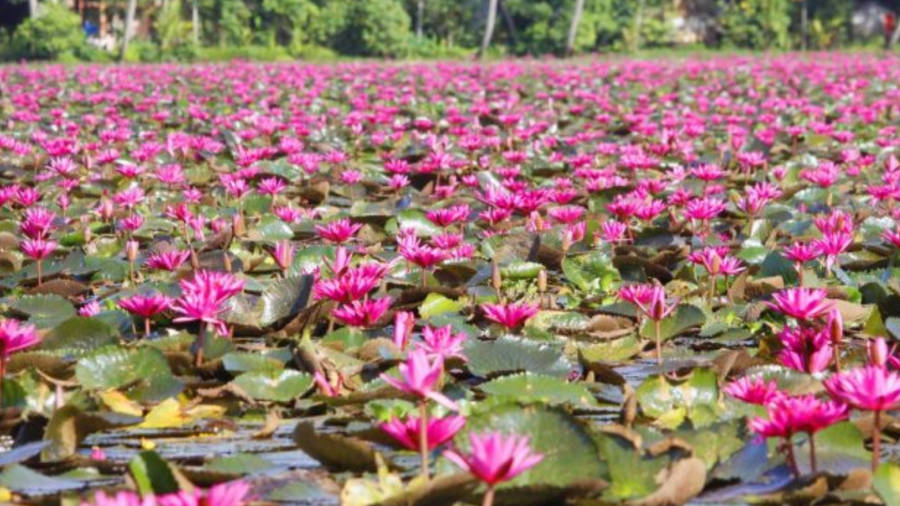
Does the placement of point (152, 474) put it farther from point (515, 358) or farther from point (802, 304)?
point (802, 304)

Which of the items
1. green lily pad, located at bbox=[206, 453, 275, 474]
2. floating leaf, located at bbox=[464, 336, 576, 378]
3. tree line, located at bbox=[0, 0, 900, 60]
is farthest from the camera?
tree line, located at bbox=[0, 0, 900, 60]

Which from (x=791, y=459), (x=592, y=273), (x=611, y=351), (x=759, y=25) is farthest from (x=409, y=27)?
(x=791, y=459)

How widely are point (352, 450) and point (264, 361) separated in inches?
25.2

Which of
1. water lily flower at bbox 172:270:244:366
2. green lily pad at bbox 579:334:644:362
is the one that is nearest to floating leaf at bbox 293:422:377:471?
water lily flower at bbox 172:270:244:366

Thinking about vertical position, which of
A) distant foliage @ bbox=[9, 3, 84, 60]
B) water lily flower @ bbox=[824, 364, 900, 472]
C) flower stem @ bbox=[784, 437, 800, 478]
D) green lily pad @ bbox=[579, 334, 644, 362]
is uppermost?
water lily flower @ bbox=[824, 364, 900, 472]

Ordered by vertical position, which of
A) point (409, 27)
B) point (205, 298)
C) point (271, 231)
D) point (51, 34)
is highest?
point (205, 298)

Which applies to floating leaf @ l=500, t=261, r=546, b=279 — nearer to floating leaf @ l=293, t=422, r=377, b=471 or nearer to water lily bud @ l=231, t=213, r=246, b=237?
water lily bud @ l=231, t=213, r=246, b=237

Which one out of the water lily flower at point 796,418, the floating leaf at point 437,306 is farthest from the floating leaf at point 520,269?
the water lily flower at point 796,418

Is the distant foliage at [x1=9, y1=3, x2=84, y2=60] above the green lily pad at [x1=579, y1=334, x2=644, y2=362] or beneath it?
beneath

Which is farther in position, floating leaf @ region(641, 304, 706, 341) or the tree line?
the tree line

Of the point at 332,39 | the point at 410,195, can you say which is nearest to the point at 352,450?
the point at 410,195

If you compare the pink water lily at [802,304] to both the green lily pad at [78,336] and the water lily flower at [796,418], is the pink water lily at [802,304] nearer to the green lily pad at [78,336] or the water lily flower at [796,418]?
A: the water lily flower at [796,418]

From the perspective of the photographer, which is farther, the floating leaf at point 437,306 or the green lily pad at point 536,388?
the floating leaf at point 437,306

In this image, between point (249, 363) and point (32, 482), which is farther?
point (249, 363)
